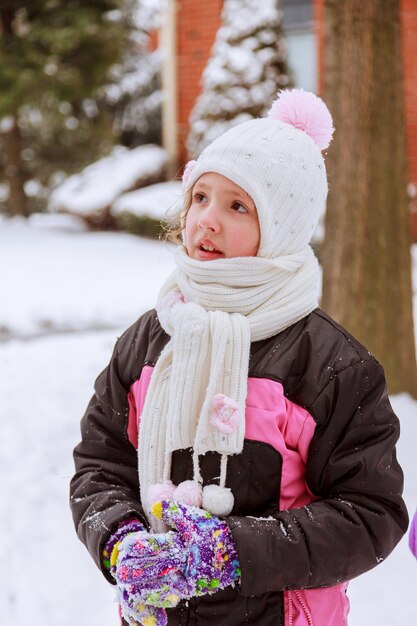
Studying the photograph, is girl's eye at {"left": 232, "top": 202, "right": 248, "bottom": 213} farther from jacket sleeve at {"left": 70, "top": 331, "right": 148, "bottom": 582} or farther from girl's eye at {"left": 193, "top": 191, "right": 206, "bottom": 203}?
jacket sleeve at {"left": 70, "top": 331, "right": 148, "bottom": 582}

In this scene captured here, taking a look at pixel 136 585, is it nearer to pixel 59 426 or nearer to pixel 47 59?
pixel 59 426

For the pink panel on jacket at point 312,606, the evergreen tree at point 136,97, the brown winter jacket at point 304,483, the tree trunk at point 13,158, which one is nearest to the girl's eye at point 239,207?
the brown winter jacket at point 304,483

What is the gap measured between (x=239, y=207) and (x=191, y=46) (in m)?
13.7

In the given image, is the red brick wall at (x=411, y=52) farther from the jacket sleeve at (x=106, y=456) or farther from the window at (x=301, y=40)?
the jacket sleeve at (x=106, y=456)

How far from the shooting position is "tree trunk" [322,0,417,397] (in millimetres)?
4406

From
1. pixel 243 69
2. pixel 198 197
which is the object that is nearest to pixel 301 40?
pixel 243 69

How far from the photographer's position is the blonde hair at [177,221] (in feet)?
6.12

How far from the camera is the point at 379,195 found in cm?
450

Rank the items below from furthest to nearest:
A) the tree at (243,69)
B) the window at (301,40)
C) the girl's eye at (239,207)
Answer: the window at (301,40) < the tree at (243,69) < the girl's eye at (239,207)

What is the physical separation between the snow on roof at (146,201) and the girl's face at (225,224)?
1117cm

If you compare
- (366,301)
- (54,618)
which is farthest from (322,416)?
(366,301)

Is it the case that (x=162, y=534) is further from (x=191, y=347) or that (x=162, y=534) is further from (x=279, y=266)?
(x=279, y=266)

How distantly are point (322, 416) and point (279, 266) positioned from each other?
34cm

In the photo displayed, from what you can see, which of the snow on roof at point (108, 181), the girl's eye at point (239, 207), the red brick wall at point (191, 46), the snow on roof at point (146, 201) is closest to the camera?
the girl's eye at point (239, 207)
